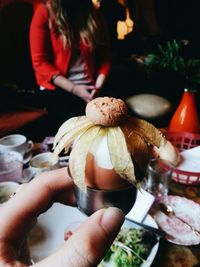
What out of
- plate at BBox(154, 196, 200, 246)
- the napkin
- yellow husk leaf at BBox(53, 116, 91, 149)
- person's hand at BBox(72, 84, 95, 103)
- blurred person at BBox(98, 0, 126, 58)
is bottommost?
plate at BBox(154, 196, 200, 246)

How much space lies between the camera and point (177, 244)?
0.84 meters

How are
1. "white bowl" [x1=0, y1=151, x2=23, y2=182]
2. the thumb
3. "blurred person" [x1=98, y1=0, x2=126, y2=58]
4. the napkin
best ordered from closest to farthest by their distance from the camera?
the thumb
the napkin
"white bowl" [x1=0, y1=151, x2=23, y2=182]
"blurred person" [x1=98, y1=0, x2=126, y2=58]

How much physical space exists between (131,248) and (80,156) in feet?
1.51

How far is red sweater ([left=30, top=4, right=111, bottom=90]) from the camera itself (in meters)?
1.92

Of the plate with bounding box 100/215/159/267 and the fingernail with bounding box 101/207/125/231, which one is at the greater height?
the fingernail with bounding box 101/207/125/231

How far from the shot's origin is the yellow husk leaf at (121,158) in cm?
48

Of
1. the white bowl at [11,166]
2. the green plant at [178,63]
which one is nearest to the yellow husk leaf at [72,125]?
the white bowl at [11,166]

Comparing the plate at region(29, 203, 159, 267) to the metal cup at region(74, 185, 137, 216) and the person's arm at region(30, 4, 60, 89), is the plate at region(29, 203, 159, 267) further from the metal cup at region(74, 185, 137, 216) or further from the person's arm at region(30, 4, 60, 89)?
the person's arm at region(30, 4, 60, 89)

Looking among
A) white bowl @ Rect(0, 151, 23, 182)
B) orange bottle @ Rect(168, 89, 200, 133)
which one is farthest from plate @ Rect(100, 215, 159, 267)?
orange bottle @ Rect(168, 89, 200, 133)

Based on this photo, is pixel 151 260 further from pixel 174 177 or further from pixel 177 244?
pixel 174 177

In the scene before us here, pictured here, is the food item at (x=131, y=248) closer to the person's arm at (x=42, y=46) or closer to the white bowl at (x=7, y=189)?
the white bowl at (x=7, y=189)

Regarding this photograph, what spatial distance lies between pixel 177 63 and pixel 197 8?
269cm

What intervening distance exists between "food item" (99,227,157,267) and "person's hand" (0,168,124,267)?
0.26 metres

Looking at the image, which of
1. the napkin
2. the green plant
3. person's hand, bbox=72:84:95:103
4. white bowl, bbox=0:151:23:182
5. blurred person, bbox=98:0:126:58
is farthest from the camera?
blurred person, bbox=98:0:126:58
